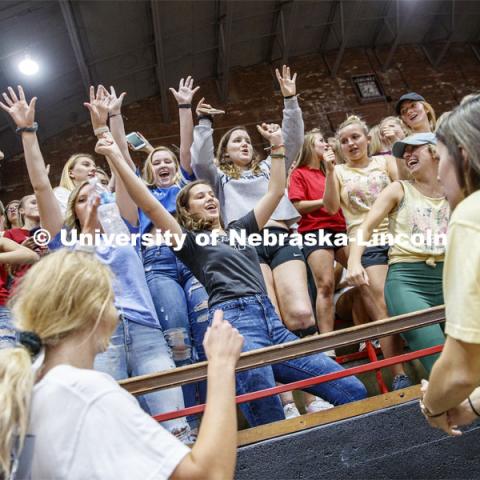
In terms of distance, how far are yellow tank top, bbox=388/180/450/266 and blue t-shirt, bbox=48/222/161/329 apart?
1230 millimetres

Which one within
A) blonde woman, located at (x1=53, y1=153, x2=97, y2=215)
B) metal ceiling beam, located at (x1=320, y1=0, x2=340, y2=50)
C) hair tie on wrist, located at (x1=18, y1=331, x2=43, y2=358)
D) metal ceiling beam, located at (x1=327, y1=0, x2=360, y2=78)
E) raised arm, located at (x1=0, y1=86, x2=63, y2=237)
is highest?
metal ceiling beam, located at (x1=320, y1=0, x2=340, y2=50)

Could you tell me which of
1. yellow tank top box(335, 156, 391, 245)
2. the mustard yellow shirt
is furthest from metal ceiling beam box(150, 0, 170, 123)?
the mustard yellow shirt

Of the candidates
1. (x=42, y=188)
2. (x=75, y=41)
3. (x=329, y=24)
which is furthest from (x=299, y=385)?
(x=329, y=24)

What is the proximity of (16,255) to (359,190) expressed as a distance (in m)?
1.95

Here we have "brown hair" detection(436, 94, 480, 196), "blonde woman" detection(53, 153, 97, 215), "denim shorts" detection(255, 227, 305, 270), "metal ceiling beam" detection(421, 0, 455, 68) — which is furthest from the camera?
"metal ceiling beam" detection(421, 0, 455, 68)

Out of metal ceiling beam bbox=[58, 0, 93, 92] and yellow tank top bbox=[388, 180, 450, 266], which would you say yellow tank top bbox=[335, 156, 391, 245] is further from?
metal ceiling beam bbox=[58, 0, 93, 92]

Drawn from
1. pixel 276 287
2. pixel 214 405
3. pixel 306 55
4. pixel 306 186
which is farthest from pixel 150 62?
pixel 214 405

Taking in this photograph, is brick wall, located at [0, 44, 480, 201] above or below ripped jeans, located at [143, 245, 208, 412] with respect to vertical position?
above

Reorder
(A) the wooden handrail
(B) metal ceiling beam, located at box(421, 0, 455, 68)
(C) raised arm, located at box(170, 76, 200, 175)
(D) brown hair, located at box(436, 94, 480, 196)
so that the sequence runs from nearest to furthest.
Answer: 1. (D) brown hair, located at box(436, 94, 480, 196)
2. (A) the wooden handrail
3. (C) raised arm, located at box(170, 76, 200, 175)
4. (B) metal ceiling beam, located at box(421, 0, 455, 68)

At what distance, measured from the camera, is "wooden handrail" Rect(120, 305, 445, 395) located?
1.93 m

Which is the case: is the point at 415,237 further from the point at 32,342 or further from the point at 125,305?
the point at 32,342

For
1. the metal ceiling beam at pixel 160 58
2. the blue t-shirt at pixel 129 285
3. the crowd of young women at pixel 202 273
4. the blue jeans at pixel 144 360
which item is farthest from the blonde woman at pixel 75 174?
the metal ceiling beam at pixel 160 58

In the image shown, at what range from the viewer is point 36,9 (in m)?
6.94

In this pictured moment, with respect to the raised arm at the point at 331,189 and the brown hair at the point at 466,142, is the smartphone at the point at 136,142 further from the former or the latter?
the brown hair at the point at 466,142
